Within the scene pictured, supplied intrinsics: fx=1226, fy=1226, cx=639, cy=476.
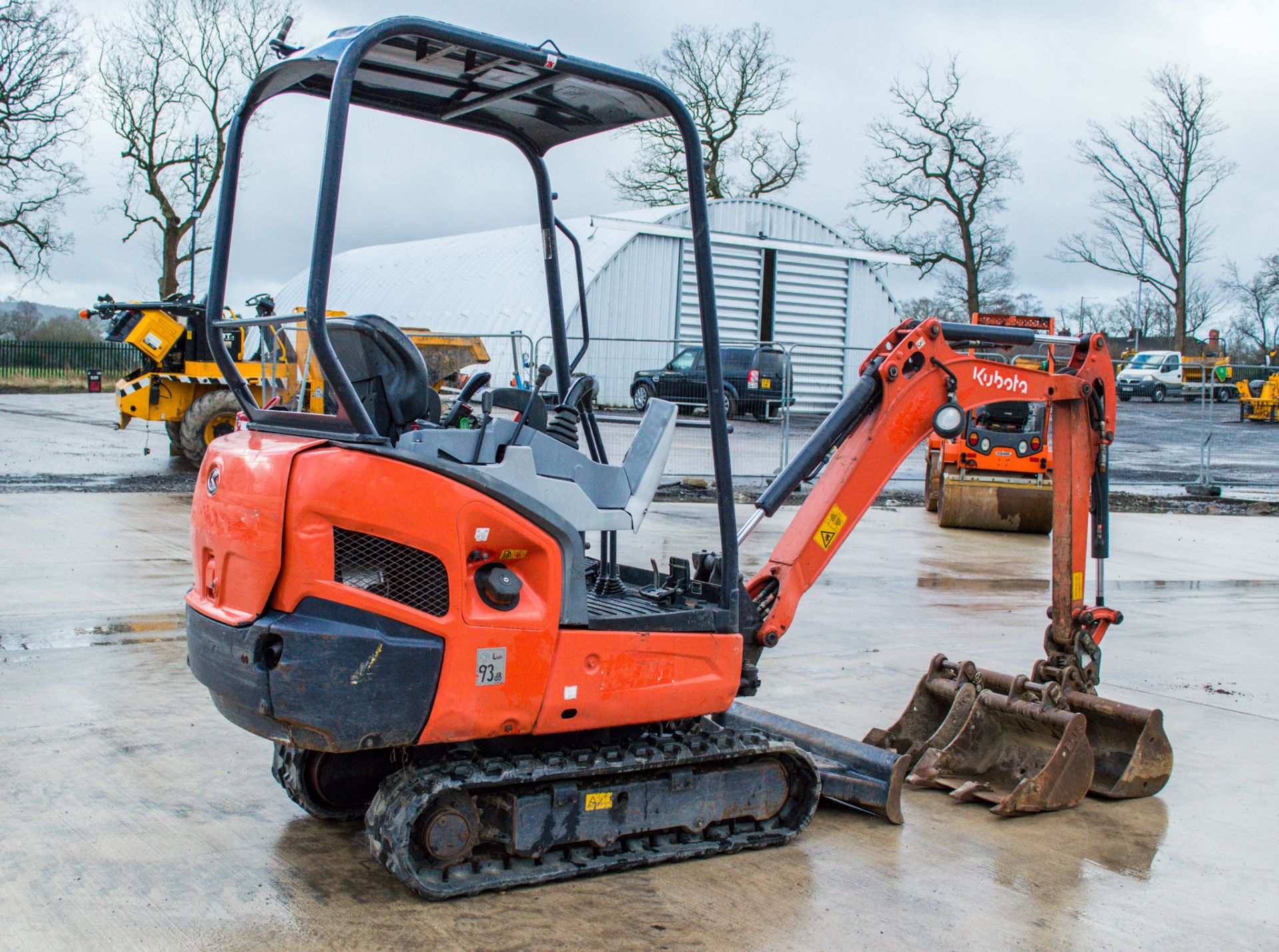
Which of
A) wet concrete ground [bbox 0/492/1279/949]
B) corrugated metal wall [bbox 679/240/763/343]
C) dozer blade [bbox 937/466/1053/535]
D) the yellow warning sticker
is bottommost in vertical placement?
wet concrete ground [bbox 0/492/1279/949]

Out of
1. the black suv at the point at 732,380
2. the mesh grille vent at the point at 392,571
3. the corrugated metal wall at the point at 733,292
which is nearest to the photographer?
the mesh grille vent at the point at 392,571

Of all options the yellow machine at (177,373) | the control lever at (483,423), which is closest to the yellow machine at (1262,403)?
the yellow machine at (177,373)

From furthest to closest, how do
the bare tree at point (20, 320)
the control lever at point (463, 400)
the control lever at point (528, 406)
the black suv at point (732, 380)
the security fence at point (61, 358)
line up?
1. the bare tree at point (20, 320)
2. the security fence at point (61, 358)
3. the black suv at point (732, 380)
4. the control lever at point (463, 400)
5. the control lever at point (528, 406)

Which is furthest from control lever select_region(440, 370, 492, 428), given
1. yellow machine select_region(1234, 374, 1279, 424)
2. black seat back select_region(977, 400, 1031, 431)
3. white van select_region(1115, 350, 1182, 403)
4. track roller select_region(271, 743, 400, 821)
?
white van select_region(1115, 350, 1182, 403)

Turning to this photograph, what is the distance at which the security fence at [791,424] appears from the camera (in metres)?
17.7

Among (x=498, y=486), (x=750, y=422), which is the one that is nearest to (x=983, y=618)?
(x=498, y=486)

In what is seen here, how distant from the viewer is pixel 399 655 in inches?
148

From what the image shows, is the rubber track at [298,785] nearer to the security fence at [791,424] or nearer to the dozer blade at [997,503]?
the security fence at [791,424]

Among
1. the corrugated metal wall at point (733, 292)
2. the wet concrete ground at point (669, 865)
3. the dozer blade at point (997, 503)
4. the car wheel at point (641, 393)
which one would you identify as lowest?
A: the wet concrete ground at point (669, 865)

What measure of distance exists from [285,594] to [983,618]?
634 centimetres

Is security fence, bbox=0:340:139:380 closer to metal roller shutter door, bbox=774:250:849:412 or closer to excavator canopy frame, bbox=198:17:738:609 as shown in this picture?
metal roller shutter door, bbox=774:250:849:412

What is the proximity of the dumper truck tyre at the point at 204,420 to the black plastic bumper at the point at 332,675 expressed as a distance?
1279cm

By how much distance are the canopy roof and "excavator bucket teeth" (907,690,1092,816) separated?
302cm

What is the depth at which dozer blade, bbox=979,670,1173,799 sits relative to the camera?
5.26 metres
